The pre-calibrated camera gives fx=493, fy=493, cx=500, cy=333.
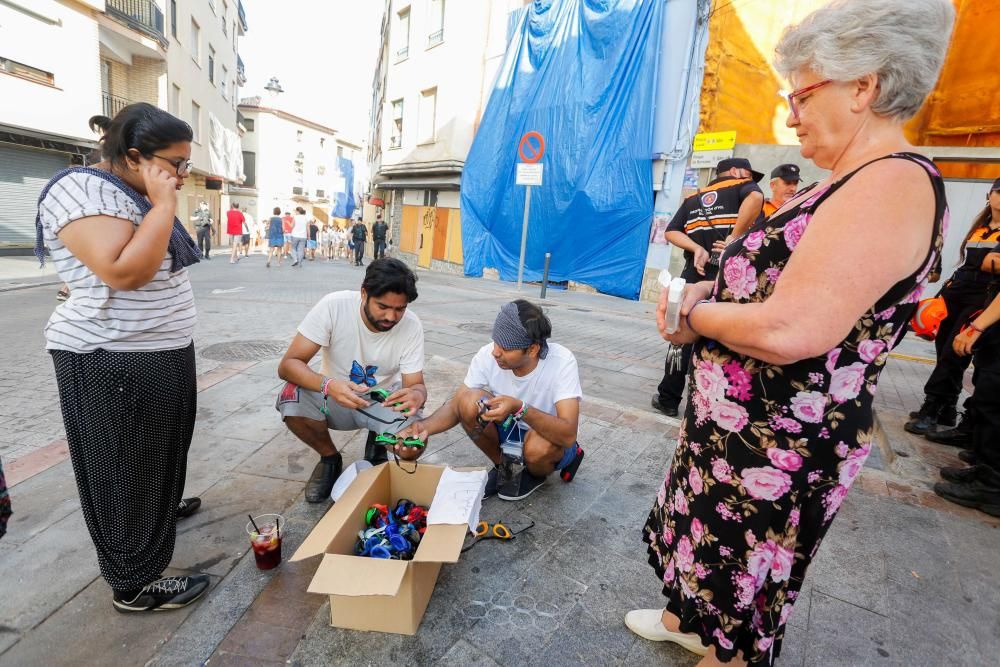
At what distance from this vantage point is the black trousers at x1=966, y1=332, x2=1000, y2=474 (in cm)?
282

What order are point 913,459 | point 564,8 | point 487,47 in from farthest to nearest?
point 487,47
point 564,8
point 913,459

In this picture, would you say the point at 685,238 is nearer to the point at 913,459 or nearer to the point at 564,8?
the point at 913,459

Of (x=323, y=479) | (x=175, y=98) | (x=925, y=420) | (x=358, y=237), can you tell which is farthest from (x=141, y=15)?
(x=925, y=420)

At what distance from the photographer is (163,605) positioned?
1814 mm

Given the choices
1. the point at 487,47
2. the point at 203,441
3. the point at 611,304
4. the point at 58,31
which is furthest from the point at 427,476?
the point at 58,31

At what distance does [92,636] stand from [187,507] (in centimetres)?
70

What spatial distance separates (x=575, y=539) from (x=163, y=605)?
66.3 inches

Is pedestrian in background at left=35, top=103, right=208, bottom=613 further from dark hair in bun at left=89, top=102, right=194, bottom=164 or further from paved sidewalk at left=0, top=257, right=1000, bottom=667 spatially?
paved sidewalk at left=0, top=257, right=1000, bottom=667

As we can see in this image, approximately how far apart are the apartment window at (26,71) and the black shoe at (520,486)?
16.3m

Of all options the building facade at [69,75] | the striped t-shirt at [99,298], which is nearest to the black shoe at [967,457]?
the striped t-shirt at [99,298]

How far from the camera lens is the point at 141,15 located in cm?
1505

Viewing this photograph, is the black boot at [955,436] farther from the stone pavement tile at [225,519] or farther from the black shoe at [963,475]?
the stone pavement tile at [225,519]

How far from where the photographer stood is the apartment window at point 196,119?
64.4 ft

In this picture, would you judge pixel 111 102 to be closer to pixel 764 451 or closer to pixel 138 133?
pixel 138 133
